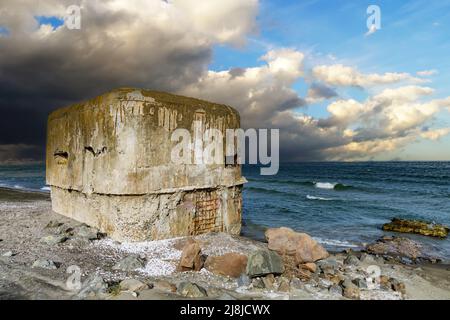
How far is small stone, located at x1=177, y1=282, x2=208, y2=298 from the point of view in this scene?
179 inches

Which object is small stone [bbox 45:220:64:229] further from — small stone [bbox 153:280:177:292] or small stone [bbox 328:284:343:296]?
small stone [bbox 328:284:343:296]

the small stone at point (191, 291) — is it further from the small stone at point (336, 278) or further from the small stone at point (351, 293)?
the small stone at point (336, 278)

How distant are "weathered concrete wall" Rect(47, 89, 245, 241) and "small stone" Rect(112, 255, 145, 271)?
131cm

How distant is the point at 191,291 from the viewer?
4.57m

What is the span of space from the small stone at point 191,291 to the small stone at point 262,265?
980 mm

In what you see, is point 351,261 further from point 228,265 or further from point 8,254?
point 8,254

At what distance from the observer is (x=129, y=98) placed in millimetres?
6707

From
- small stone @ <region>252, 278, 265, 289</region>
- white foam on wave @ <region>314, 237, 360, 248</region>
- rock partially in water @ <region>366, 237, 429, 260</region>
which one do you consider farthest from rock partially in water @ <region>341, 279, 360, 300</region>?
white foam on wave @ <region>314, 237, 360, 248</region>

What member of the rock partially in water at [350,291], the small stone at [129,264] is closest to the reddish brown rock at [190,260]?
the small stone at [129,264]

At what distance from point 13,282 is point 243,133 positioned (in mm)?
6085

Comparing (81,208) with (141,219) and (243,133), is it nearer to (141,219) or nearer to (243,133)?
(141,219)

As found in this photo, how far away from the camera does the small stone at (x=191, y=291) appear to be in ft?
15.0

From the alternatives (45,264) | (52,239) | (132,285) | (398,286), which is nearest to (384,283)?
(398,286)
